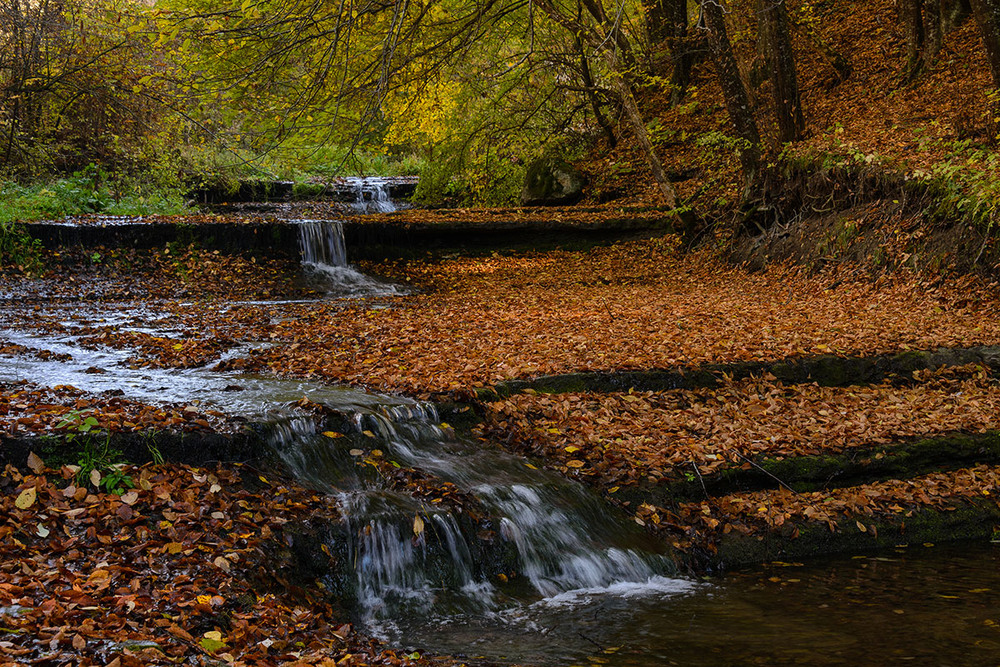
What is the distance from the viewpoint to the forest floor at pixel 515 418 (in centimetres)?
366

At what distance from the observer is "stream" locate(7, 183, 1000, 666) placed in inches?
156

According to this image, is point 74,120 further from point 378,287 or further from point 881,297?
point 881,297

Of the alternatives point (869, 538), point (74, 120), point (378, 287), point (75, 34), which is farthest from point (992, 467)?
point (74, 120)

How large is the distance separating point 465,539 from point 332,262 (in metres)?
9.91

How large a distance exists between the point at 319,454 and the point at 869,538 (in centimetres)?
402

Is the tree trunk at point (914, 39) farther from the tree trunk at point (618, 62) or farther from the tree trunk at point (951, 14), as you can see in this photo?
the tree trunk at point (618, 62)

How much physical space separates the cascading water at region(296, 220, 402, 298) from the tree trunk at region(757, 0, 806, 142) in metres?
7.49

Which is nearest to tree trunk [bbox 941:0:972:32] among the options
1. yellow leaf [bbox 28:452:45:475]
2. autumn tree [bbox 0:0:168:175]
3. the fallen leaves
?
the fallen leaves

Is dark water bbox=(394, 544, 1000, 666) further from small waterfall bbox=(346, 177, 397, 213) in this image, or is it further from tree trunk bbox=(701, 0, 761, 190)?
small waterfall bbox=(346, 177, 397, 213)

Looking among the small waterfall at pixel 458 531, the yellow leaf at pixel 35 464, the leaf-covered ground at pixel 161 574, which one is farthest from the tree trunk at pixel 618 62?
the yellow leaf at pixel 35 464

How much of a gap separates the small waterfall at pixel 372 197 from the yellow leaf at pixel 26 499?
15401 millimetres

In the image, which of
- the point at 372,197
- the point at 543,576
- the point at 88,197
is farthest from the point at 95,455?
the point at 372,197

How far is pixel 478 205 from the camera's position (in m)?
19.0

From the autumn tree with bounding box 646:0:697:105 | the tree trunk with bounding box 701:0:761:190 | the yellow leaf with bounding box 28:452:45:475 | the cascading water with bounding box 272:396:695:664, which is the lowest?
the cascading water with bounding box 272:396:695:664
